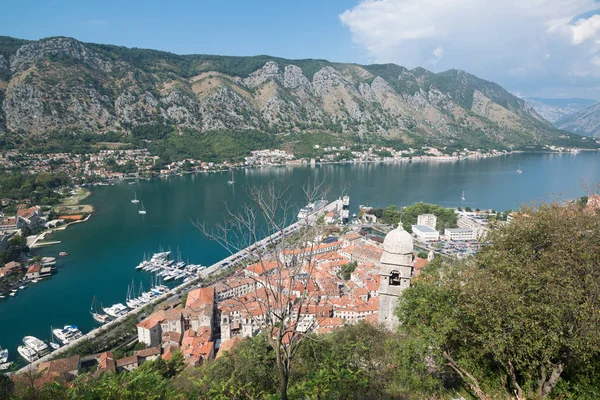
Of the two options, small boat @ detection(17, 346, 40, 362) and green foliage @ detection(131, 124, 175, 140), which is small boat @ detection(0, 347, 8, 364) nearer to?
small boat @ detection(17, 346, 40, 362)

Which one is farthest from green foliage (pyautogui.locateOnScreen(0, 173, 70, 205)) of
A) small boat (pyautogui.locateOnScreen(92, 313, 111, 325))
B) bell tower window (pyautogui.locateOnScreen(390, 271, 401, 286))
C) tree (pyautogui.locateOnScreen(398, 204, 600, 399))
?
tree (pyautogui.locateOnScreen(398, 204, 600, 399))

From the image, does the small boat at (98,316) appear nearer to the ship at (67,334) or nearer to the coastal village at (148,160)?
the ship at (67,334)

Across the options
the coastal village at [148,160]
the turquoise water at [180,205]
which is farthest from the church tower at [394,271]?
the coastal village at [148,160]

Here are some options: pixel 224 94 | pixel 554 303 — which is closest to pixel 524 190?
pixel 554 303

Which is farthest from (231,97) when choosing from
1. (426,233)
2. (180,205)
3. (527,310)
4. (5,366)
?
(527,310)

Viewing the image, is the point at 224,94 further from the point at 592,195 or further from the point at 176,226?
the point at 592,195
